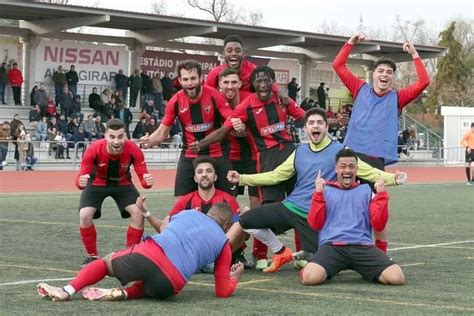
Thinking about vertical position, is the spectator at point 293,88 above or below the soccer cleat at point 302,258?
above

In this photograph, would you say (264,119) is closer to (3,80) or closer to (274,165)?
(274,165)

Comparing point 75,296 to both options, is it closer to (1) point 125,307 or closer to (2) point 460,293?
(1) point 125,307

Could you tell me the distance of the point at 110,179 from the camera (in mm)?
10859

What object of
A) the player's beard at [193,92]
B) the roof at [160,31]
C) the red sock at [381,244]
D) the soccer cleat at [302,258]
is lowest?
the soccer cleat at [302,258]

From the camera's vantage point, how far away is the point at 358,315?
750cm

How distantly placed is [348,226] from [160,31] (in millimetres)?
29592

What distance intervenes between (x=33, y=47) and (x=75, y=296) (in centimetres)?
2830

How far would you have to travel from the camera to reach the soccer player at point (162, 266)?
7.98 meters

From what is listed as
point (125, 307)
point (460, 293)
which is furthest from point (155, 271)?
point (460, 293)

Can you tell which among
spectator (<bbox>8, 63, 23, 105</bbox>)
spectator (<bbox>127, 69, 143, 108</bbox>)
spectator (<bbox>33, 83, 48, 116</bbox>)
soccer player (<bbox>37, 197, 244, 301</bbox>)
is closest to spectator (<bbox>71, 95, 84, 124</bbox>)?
spectator (<bbox>33, 83, 48, 116</bbox>)

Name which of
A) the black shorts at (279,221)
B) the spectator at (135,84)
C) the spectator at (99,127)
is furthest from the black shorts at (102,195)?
the spectator at (135,84)

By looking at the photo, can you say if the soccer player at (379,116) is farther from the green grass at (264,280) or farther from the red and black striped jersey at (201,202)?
the red and black striped jersey at (201,202)

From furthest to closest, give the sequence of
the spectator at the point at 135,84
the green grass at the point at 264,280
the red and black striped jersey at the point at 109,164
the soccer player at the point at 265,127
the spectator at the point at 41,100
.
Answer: the spectator at the point at 135,84
the spectator at the point at 41,100
the soccer player at the point at 265,127
the red and black striped jersey at the point at 109,164
the green grass at the point at 264,280

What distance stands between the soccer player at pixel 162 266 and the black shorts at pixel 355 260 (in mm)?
1206
